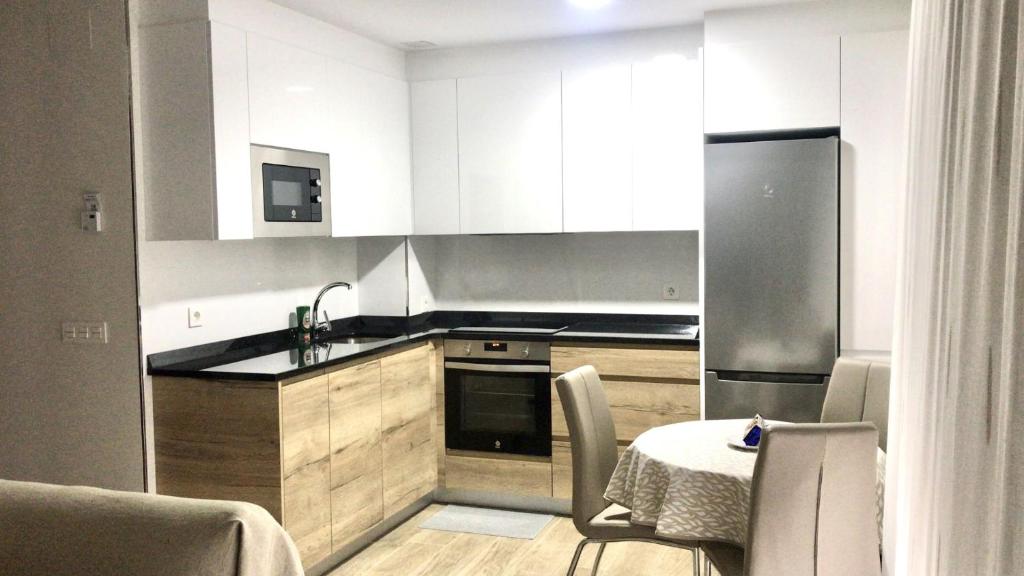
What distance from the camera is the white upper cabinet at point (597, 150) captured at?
4680 mm

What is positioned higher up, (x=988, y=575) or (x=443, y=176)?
(x=443, y=176)

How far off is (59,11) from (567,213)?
8.41 feet

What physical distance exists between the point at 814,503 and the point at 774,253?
1.93 metres

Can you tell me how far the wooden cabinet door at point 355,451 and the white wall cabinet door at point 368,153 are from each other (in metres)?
0.83

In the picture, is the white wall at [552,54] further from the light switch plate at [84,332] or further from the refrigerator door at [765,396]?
the light switch plate at [84,332]

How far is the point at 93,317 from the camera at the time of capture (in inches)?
143

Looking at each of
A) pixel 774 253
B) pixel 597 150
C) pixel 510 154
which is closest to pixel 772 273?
pixel 774 253

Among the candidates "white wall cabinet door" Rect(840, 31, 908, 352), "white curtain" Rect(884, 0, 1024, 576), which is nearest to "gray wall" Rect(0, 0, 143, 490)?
"white curtain" Rect(884, 0, 1024, 576)

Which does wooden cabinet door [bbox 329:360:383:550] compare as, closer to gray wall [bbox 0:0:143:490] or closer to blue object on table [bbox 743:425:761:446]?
gray wall [bbox 0:0:143:490]

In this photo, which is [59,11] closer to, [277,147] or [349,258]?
[277,147]

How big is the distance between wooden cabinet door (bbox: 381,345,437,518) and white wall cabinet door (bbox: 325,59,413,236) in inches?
29.4

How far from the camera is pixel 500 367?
15.6 feet

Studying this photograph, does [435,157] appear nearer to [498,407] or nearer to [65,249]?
[498,407]

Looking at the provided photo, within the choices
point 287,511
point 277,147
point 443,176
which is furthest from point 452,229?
point 287,511
